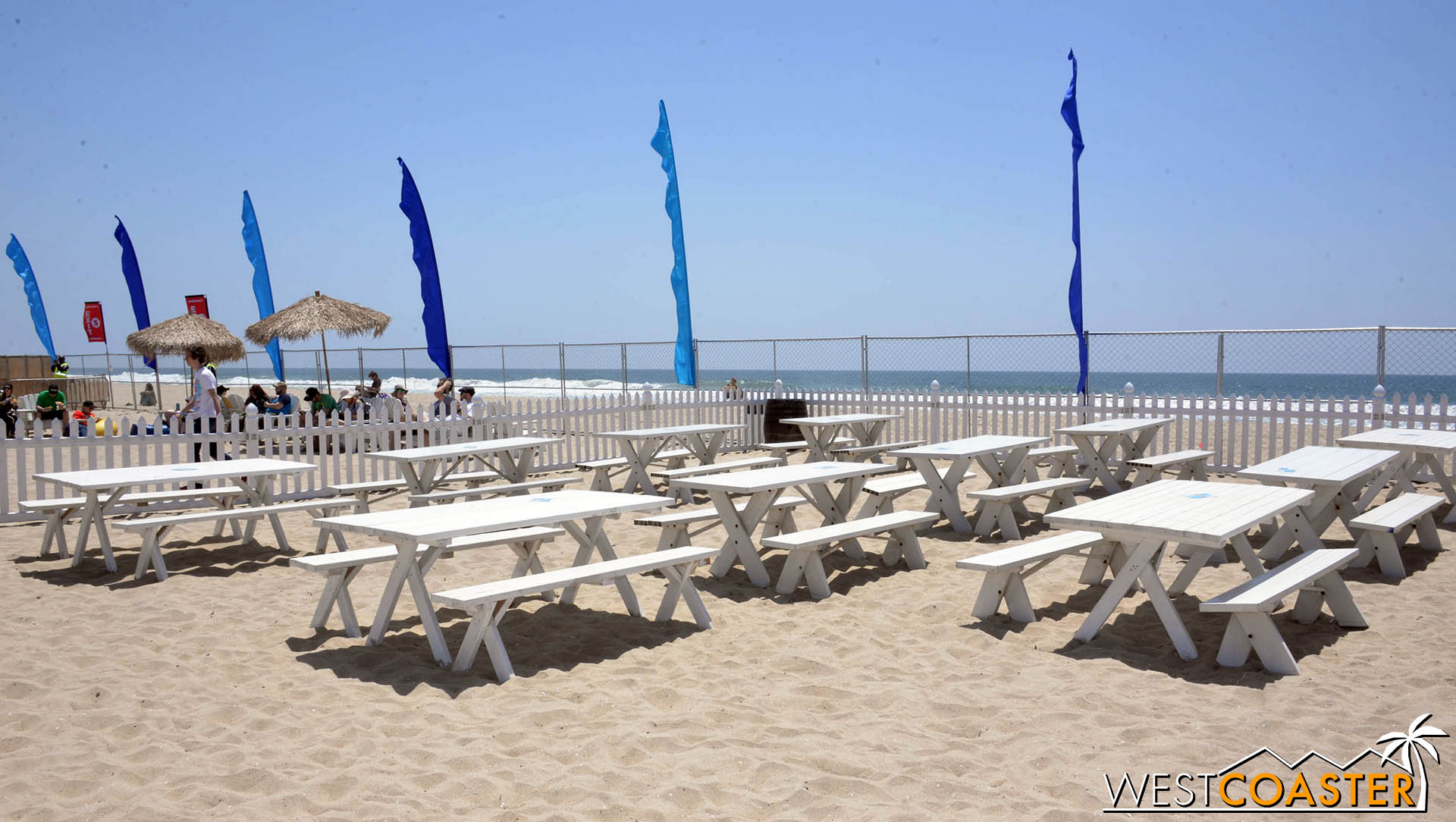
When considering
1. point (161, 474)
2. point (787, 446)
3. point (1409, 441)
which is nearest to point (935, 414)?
point (787, 446)

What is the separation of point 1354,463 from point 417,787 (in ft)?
23.6

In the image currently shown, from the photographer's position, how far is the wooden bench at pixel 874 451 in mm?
11141

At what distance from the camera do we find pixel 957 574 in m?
6.89

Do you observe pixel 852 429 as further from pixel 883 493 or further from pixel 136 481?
pixel 136 481

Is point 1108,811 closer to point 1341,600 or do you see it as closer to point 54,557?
point 1341,600

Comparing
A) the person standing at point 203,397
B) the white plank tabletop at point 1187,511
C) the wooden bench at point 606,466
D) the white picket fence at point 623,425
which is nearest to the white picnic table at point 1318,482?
the white plank tabletop at point 1187,511

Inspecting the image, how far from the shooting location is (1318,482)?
6418mm

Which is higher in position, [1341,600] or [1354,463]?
[1354,463]

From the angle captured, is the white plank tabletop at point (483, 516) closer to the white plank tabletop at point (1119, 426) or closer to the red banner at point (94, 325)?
the white plank tabletop at point (1119, 426)

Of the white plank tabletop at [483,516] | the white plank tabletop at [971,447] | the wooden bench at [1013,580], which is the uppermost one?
the white plank tabletop at [483,516]

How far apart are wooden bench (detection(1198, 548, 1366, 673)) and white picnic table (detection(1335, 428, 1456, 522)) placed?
2.90 metres

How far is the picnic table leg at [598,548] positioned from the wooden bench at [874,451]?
5.29 meters

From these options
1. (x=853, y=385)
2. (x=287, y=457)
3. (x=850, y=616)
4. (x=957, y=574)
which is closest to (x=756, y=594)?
(x=850, y=616)

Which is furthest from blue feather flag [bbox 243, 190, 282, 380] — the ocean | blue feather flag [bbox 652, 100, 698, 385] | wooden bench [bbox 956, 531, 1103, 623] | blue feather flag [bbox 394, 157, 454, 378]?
wooden bench [bbox 956, 531, 1103, 623]
